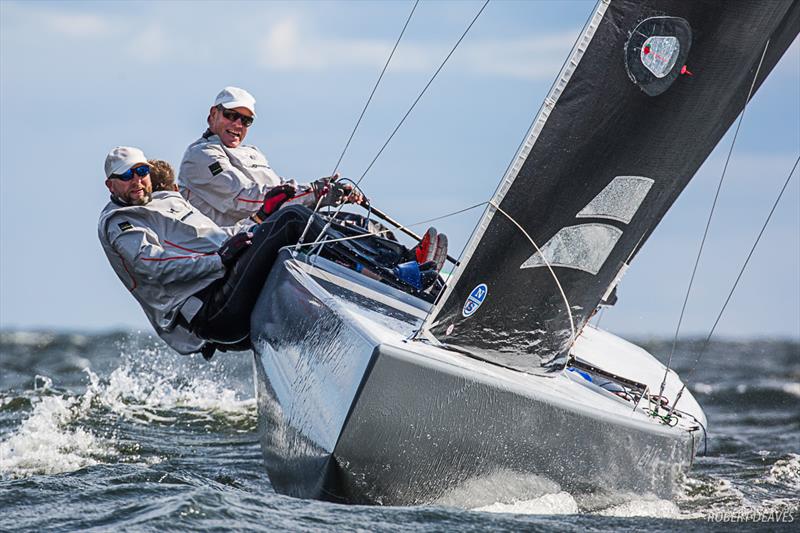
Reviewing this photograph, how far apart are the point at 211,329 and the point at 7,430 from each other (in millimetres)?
2090

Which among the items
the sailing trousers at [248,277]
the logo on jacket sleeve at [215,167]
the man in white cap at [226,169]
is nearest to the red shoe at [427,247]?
the sailing trousers at [248,277]

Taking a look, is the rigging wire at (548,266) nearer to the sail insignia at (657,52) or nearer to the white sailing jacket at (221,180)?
the sail insignia at (657,52)

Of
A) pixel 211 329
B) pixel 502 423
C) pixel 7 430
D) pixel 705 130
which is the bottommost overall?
pixel 7 430

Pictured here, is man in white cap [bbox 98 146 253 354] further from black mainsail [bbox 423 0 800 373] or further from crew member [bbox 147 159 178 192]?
black mainsail [bbox 423 0 800 373]

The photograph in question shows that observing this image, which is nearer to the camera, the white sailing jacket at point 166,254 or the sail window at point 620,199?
the sail window at point 620,199

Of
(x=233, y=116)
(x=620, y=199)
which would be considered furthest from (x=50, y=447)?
(x=620, y=199)

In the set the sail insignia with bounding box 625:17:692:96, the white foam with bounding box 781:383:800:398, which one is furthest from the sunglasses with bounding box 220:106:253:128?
the white foam with bounding box 781:383:800:398

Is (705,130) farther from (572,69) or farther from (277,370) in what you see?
(277,370)

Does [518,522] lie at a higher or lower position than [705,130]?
lower

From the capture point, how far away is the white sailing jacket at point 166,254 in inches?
181

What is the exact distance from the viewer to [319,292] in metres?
3.89

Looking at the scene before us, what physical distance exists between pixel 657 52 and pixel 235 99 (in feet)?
7.43

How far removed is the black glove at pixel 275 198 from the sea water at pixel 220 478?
118 centimetres

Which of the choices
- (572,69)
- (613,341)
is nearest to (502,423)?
(572,69)
